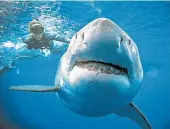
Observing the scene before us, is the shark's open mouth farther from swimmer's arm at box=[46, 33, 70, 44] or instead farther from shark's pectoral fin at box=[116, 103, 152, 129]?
swimmer's arm at box=[46, 33, 70, 44]

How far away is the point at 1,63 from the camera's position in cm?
1251

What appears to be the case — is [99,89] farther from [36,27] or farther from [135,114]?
[36,27]

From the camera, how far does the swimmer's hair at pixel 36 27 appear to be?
26.8 feet

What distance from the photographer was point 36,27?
8445 mm

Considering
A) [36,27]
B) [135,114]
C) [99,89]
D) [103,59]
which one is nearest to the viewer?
[103,59]

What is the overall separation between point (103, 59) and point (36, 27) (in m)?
6.67

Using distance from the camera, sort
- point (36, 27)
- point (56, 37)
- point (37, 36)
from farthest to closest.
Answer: point (56, 37), point (36, 27), point (37, 36)

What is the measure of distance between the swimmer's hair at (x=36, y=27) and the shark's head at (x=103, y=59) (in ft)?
19.5

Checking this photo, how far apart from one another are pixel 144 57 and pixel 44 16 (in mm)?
7706

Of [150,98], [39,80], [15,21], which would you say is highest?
[15,21]

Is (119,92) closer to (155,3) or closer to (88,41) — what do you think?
(88,41)

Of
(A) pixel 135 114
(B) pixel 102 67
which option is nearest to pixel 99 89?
(B) pixel 102 67

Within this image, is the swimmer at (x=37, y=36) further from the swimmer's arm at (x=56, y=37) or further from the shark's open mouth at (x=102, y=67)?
the shark's open mouth at (x=102, y=67)

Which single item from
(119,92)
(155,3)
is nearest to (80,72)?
(119,92)
